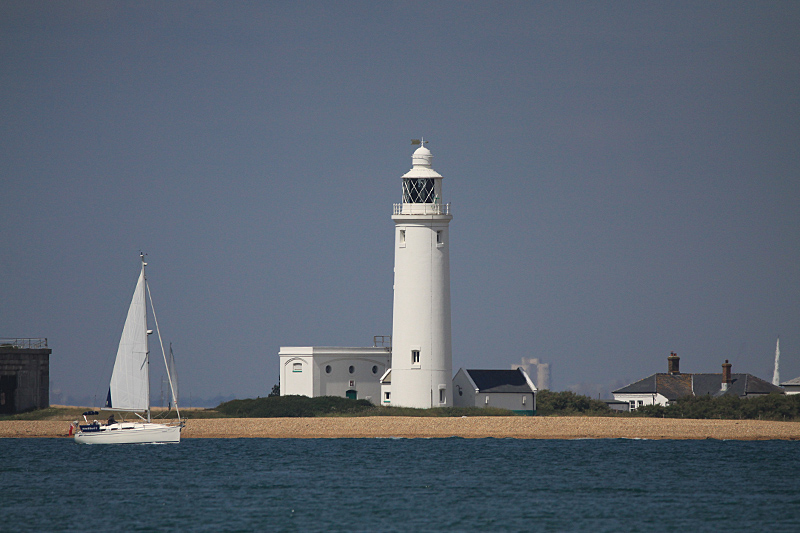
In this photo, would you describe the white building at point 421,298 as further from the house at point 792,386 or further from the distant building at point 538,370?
the distant building at point 538,370

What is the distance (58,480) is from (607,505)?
721 inches

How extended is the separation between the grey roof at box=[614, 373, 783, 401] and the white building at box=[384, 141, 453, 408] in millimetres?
12628

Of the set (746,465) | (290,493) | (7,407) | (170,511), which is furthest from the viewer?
(7,407)

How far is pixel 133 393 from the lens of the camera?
48.1m

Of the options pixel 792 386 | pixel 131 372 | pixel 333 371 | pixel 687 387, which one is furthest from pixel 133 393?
pixel 792 386

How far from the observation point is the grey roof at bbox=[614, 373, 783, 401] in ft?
Result: 197

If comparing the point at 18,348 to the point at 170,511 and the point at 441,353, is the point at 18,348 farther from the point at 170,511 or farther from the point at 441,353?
the point at 170,511

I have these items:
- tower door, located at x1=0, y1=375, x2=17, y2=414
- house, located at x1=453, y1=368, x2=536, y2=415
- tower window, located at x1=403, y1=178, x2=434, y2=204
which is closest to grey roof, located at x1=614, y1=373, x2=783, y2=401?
house, located at x1=453, y1=368, x2=536, y2=415

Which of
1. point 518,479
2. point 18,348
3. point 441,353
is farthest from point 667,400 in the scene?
point 18,348

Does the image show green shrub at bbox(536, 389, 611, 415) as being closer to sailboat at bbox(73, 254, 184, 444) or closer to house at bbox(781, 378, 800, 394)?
house at bbox(781, 378, 800, 394)

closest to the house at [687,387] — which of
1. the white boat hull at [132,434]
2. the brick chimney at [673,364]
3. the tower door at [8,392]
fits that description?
the brick chimney at [673,364]

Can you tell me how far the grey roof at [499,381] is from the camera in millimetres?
59469

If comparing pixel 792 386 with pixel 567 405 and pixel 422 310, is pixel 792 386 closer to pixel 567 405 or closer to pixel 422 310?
pixel 567 405

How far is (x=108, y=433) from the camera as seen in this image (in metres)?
47.7
